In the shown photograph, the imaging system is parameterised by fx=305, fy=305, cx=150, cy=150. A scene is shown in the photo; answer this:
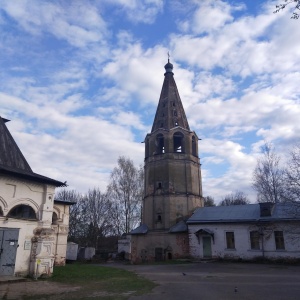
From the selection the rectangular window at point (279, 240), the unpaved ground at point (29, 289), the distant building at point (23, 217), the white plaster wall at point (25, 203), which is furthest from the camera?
the rectangular window at point (279, 240)

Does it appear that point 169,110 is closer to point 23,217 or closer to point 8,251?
point 23,217

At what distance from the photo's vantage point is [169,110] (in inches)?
1337

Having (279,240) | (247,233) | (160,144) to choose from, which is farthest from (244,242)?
(160,144)

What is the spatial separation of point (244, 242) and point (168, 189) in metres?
8.63

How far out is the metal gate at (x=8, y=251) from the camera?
13266 millimetres

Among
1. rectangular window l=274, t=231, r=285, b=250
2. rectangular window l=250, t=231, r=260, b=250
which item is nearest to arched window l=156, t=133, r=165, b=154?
rectangular window l=250, t=231, r=260, b=250

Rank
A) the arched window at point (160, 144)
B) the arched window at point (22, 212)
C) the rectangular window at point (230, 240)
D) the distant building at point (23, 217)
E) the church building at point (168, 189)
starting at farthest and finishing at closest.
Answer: the arched window at point (160, 144), the church building at point (168, 189), the rectangular window at point (230, 240), the arched window at point (22, 212), the distant building at point (23, 217)

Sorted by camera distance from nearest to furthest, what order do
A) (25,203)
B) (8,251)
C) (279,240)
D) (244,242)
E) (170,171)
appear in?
(8,251)
(25,203)
(279,240)
(244,242)
(170,171)

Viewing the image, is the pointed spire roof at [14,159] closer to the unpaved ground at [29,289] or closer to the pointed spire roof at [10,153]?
the pointed spire roof at [10,153]

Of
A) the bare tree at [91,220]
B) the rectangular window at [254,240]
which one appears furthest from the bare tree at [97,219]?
the rectangular window at [254,240]

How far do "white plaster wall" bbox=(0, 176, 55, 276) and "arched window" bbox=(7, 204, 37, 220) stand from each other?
0.16 m

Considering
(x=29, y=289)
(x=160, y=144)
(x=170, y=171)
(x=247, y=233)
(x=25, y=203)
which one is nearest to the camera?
(x=29, y=289)

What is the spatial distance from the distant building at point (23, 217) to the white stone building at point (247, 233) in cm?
1565

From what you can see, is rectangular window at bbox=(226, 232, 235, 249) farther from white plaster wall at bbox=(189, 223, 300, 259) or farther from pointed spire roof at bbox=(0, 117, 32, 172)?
pointed spire roof at bbox=(0, 117, 32, 172)
